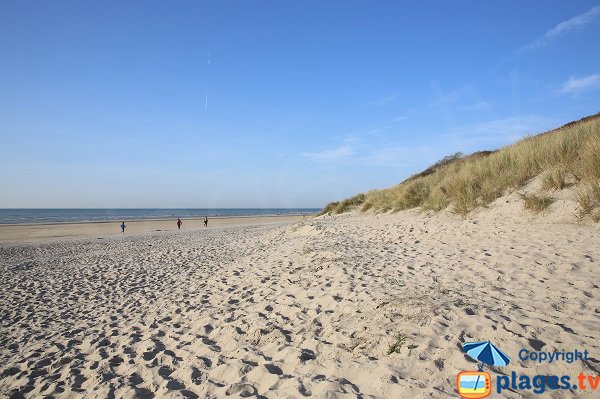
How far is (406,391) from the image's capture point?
9.23 ft

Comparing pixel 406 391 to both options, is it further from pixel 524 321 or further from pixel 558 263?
pixel 558 263

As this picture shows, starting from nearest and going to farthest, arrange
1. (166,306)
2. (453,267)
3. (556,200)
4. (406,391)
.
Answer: (406,391), (453,267), (166,306), (556,200)

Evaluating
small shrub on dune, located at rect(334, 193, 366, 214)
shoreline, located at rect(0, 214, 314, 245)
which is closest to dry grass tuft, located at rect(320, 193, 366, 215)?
small shrub on dune, located at rect(334, 193, 366, 214)

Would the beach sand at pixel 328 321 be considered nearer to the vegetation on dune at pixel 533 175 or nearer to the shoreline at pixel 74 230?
the vegetation on dune at pixel 533 175

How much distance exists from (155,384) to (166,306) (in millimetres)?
3191

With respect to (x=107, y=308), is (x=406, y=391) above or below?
above

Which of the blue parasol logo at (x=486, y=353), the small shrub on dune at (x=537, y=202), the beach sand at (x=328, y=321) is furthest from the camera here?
the small shrub on dune at (x=537, y=202)

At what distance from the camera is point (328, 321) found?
15.1 feet

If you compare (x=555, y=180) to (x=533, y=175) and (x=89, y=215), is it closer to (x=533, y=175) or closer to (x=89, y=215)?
(x=533, y=175)

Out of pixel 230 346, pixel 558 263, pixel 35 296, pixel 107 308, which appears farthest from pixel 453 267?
pixel 35 296

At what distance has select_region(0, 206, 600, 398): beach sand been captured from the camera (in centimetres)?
326

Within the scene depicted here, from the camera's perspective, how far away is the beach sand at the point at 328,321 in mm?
3260

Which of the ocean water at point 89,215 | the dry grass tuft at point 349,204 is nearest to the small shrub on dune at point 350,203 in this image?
the dry grass tuft at point 349,204

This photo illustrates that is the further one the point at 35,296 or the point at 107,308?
the point at 35,296
